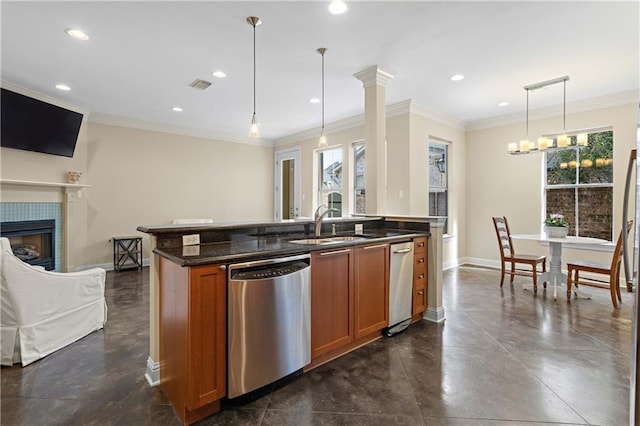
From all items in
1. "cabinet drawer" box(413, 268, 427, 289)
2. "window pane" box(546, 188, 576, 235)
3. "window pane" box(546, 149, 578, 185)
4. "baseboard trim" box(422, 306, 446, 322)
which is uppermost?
"window pane" box(546, 149, 578, 185)

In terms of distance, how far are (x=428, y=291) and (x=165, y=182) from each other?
17.1 ft

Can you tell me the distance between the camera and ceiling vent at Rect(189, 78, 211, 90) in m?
4.00

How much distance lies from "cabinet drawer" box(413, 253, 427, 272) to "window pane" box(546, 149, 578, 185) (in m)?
3.34

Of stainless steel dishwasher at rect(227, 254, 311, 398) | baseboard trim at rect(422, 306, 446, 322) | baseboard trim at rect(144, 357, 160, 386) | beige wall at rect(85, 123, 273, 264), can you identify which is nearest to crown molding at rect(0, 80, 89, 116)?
beige wall at rect(85, 123, 273, 264)

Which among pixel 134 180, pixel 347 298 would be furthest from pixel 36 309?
pixel 134 180

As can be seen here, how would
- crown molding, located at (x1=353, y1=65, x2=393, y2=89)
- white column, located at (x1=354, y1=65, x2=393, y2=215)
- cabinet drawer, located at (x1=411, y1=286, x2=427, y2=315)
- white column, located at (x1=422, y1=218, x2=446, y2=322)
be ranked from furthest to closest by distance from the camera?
white column, located at (x1=354, y1=65, x2=393, y2=215) → crown molding, located at (x1=353, y1=65, x2=393, y2=89) → white column, located at (x1=422, y1=218, x2=446, y2=322) → cabinet drawer, located at (x1=411, y1=286, x2=427, y2=315)

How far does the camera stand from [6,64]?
3480 mm

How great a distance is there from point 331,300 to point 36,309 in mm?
2303

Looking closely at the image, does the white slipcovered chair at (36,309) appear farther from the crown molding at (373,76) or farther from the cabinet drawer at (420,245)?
the crown molding at (373,76)

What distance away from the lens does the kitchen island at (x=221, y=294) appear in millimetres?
1718

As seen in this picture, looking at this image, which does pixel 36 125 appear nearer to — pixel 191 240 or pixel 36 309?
pixel 36 309

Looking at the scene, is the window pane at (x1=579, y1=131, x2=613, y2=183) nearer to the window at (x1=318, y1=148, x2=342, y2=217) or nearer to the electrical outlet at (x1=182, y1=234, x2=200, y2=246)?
the window at (x1=318, y1=148, x2=342, y2=217)

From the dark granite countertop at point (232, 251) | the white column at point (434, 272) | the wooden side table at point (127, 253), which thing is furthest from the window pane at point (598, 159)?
the wooden side table at point (127, 253)

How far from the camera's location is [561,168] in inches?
197
